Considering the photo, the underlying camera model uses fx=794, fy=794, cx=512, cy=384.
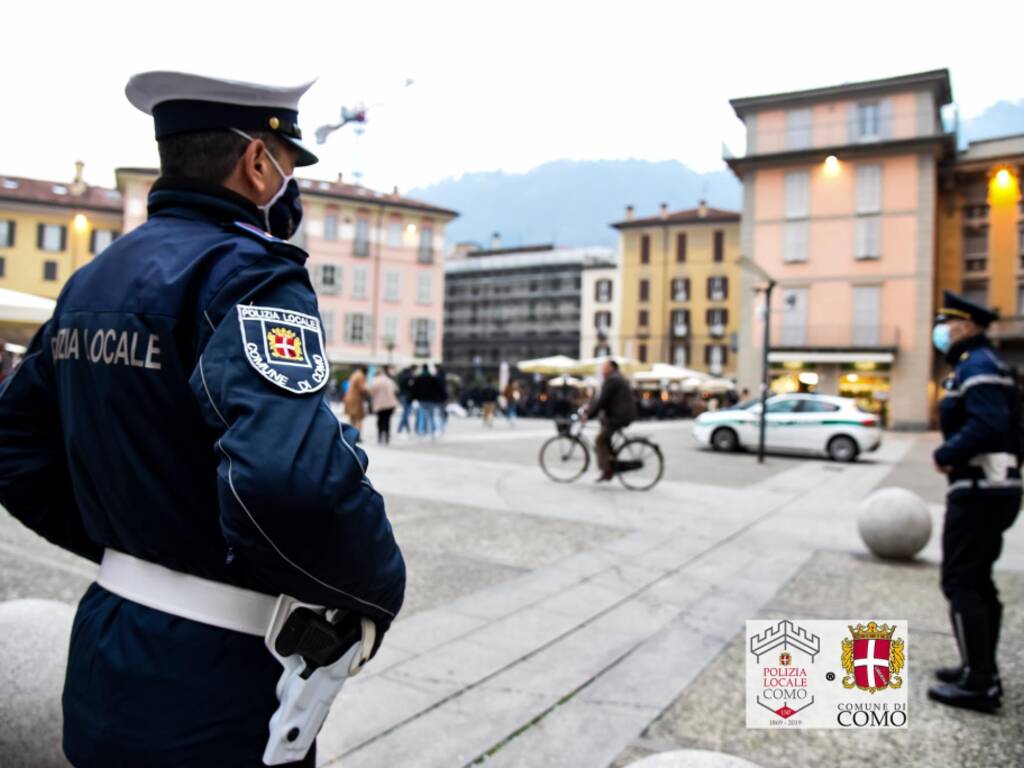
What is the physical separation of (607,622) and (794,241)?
37.3 metres

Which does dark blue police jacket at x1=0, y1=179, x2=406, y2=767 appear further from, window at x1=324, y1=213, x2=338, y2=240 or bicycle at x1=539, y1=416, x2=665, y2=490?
window at x1=324, y1=213, x2=338, y2=240

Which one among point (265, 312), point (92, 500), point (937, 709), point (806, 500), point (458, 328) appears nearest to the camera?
point (265, 312)

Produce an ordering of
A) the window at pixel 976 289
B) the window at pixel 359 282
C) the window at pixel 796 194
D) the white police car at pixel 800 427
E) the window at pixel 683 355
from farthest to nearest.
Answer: the window at pixel 683 355 → the window at pixel 359 282 → the window at pixel 976 289 → the window at pixel 796 194 → the white police car at pixel 800 427

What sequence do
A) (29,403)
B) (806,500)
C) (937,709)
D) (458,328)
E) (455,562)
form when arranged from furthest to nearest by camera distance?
(458,328), (806,500), (455,562), (937,709), (29,403)

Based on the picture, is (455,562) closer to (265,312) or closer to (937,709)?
(937,709)

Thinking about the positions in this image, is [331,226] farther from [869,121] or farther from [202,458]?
[202,458]

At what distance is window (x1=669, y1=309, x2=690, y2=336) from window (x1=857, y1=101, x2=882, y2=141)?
25.3m

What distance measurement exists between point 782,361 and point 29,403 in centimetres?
3919

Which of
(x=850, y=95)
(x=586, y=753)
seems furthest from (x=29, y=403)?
(x=850, y=95)

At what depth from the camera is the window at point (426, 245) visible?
190 feet

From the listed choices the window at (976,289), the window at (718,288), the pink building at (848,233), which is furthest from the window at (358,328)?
the window at (976,289)

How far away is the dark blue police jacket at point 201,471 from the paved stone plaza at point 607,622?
187cm

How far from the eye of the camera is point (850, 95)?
124 feet

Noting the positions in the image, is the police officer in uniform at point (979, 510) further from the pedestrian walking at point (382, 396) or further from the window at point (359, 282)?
the window at point (359, 282)
